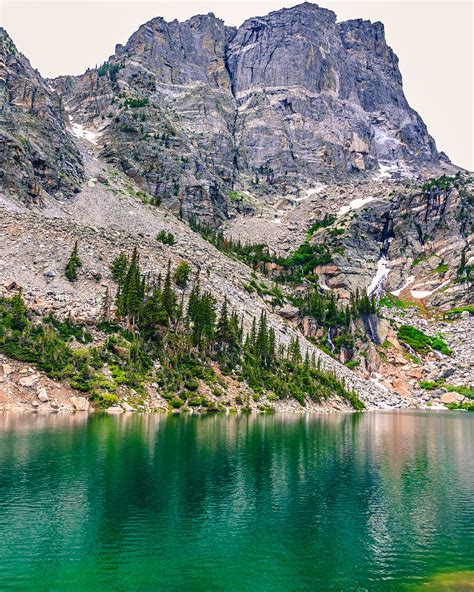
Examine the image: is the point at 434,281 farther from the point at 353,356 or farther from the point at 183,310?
the point at 183,310

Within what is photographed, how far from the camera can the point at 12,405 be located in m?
63.4

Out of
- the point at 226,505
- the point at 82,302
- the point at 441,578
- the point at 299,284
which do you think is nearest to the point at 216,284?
the point at 82,302

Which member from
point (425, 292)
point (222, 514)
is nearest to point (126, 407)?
point (222, 514)

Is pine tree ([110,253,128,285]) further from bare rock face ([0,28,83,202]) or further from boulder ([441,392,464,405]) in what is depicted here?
boulder ([441,392,464,405])

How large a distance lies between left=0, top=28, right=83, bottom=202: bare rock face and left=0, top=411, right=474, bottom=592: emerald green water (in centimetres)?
8685

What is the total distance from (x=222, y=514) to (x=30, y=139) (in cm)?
13566

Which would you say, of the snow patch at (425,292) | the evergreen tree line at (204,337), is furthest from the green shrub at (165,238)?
the snow patch at (425,292)

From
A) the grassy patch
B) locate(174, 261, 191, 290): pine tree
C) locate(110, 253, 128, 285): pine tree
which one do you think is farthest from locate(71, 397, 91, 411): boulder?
the grassy patch

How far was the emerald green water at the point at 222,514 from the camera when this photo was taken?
20.8 meters

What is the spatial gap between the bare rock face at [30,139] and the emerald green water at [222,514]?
86.8 meters

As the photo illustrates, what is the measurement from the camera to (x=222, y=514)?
28312mm

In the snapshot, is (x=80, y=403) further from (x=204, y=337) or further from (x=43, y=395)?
(x=204, y=337)

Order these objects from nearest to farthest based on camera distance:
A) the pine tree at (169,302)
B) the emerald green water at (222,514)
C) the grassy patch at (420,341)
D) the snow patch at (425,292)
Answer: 1. the emerald green water at (222,514)
2. the pine tree at (169,302)
3. the grassy patch at (420,341)
4. the snow patch at (425,292)

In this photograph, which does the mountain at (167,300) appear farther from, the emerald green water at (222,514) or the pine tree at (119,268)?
the emerald green water at (222,514)
